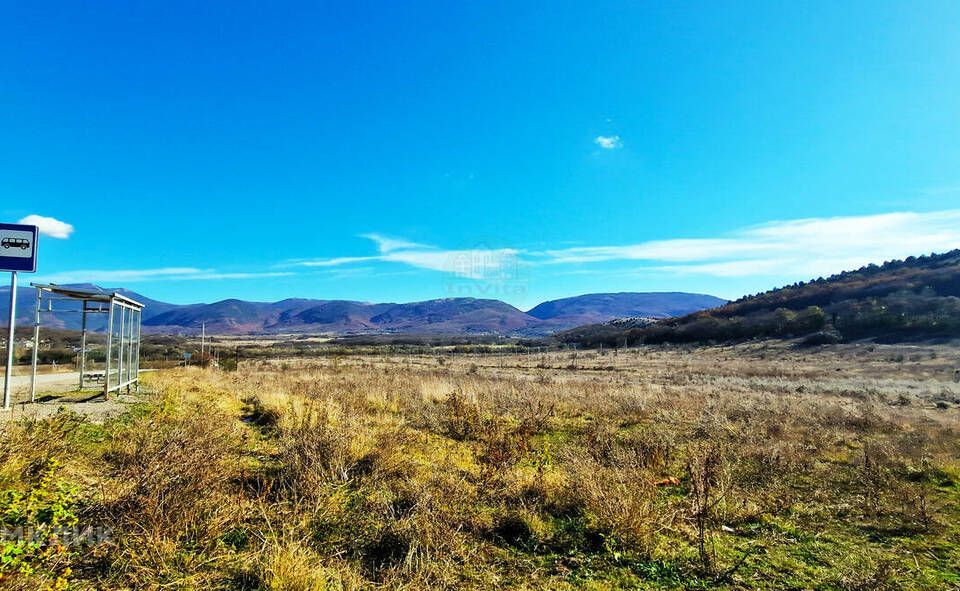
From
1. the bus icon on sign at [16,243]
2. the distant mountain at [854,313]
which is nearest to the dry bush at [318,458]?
the bus icon on sign at [16,243]

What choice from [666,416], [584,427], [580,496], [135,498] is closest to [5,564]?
[135,498]

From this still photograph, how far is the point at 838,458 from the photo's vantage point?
8.10m

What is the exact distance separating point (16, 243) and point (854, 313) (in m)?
60.2

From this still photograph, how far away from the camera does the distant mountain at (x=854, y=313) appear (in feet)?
130

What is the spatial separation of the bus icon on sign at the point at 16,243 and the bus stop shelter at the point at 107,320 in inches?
81.4

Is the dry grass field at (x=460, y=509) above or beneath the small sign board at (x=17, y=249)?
beneath

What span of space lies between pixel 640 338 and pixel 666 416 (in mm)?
53728

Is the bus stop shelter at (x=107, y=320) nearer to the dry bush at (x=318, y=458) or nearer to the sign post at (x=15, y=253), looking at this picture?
the sign post at (x=15, y=253)

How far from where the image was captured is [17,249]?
8703 mm

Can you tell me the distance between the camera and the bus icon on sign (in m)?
8.65

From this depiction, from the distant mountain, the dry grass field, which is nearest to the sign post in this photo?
the dry grass field

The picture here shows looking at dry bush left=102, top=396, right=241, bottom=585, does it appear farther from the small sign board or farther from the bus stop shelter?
the bus stop shelter

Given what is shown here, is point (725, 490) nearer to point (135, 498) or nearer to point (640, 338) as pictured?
point (135, 498)

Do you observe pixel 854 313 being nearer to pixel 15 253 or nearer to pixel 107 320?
pixel 107 320
